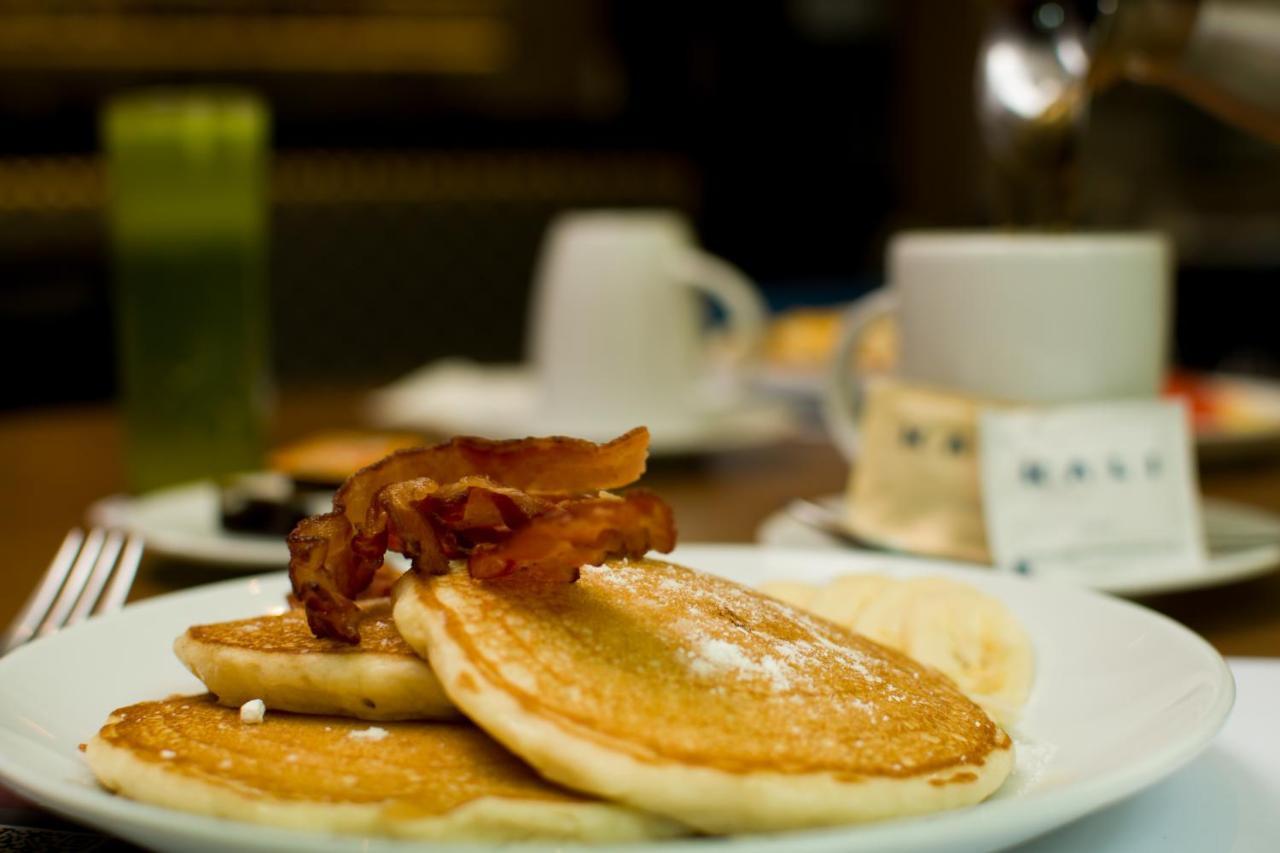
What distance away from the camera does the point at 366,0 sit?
613cm

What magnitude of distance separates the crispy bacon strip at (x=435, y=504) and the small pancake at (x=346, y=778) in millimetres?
61

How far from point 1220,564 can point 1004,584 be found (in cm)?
25

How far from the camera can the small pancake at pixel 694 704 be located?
0.48 m

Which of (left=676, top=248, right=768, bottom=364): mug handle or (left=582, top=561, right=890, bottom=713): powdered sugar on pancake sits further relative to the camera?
(left=676, top=248, right=768, bottom=364): mug handle

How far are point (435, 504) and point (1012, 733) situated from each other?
0.30 meters

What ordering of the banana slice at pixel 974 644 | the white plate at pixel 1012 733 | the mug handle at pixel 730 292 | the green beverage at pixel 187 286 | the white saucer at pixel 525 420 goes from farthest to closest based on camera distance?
the mug handle at pixel 730 292, the white saucer at pixel 525 420, the green beverage at pixel 187 286, the banana slice at pixel 974 644, the white plate at pixel 1012 733

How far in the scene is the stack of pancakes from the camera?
0.48 m

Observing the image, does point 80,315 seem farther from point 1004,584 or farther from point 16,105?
point 16,105

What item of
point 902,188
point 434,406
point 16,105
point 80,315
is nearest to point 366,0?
point 16,105

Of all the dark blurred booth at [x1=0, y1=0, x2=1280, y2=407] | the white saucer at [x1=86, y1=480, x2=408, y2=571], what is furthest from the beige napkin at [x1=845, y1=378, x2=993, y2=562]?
the dark blurred booth at [x1=0, y1=0, x2=1280, y2=407]

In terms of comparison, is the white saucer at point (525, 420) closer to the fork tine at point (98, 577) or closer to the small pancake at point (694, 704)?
the fork tine at point (98, 577)

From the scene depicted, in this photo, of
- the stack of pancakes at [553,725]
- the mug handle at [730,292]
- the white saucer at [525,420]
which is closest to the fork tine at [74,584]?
the stack of pancakes at [553,725]

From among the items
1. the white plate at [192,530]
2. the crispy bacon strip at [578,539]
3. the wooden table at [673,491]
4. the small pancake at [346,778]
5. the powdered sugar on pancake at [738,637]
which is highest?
the crispy bacon strip at [578,539]

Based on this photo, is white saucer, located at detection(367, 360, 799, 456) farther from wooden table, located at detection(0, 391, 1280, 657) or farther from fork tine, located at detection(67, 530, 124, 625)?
fork tine, located at detection(67, 530, 124, 625)
